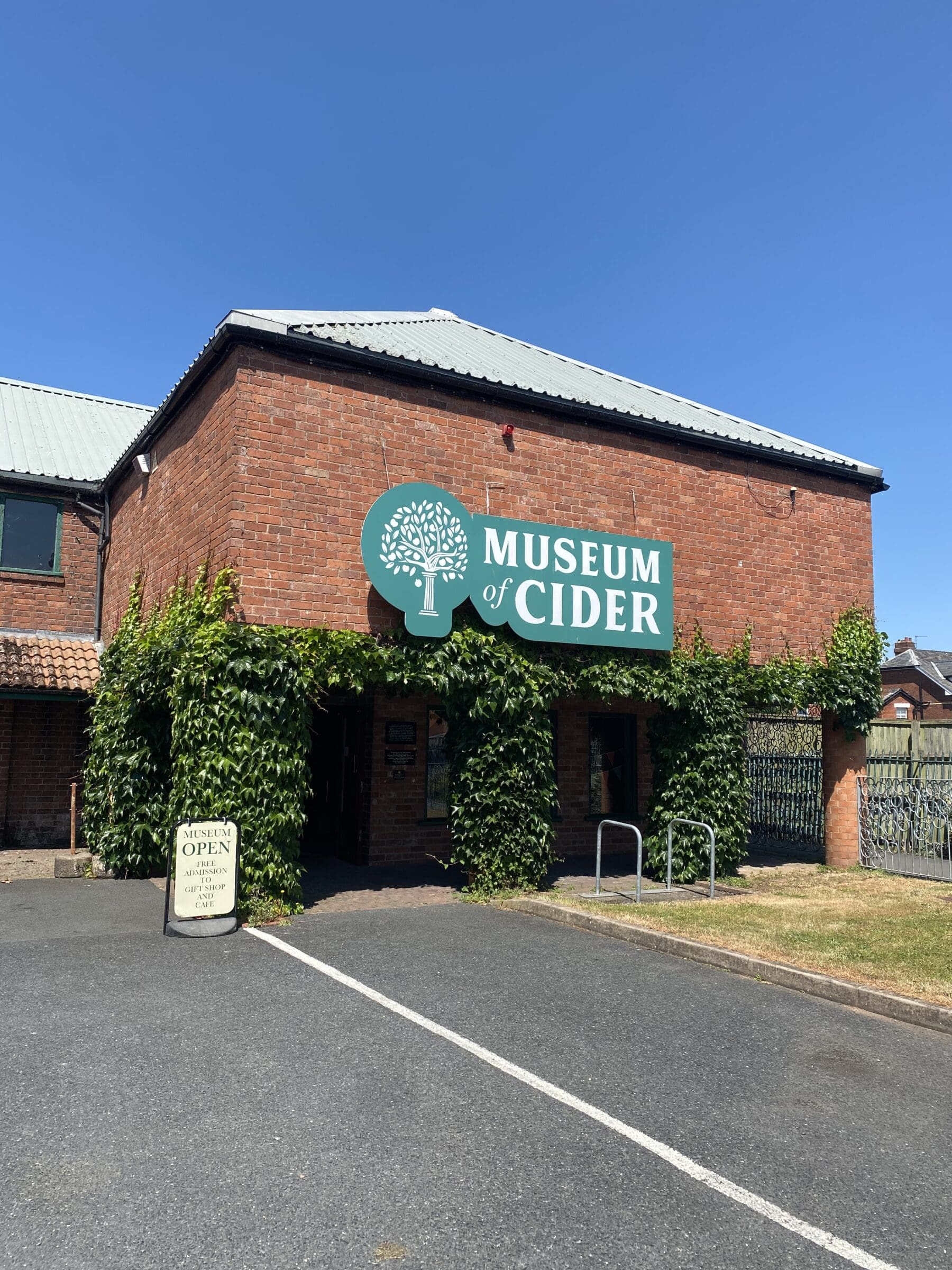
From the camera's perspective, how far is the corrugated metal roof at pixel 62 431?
16953 mm

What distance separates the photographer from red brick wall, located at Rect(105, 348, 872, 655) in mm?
10305

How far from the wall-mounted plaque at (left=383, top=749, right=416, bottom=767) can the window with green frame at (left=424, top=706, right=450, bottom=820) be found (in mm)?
248

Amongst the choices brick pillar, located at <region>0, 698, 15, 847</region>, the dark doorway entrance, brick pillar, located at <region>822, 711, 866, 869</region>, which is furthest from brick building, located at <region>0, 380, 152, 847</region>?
brick pillar, located at <region>822, 711, 866, 869</region>

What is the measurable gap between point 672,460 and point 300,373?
5590 mm

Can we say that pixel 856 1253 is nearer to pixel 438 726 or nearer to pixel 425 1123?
pixel 425 1123

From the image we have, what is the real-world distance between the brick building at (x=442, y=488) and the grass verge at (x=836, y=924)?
2410mm

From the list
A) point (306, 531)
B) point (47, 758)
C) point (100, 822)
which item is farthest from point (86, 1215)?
point (47, 758)

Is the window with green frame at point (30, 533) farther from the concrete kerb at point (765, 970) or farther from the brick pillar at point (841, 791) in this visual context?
the brick pillar at point (841, 791)

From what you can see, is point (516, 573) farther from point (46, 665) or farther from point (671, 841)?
point (46, 665)

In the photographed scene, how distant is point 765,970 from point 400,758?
7.04 meters

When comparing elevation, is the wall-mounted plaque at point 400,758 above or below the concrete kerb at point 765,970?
above

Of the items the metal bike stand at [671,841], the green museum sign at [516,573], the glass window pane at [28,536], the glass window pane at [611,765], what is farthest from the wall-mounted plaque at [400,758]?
the glass window pane at [28,536]

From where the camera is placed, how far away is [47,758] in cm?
1545

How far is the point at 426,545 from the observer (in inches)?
426
